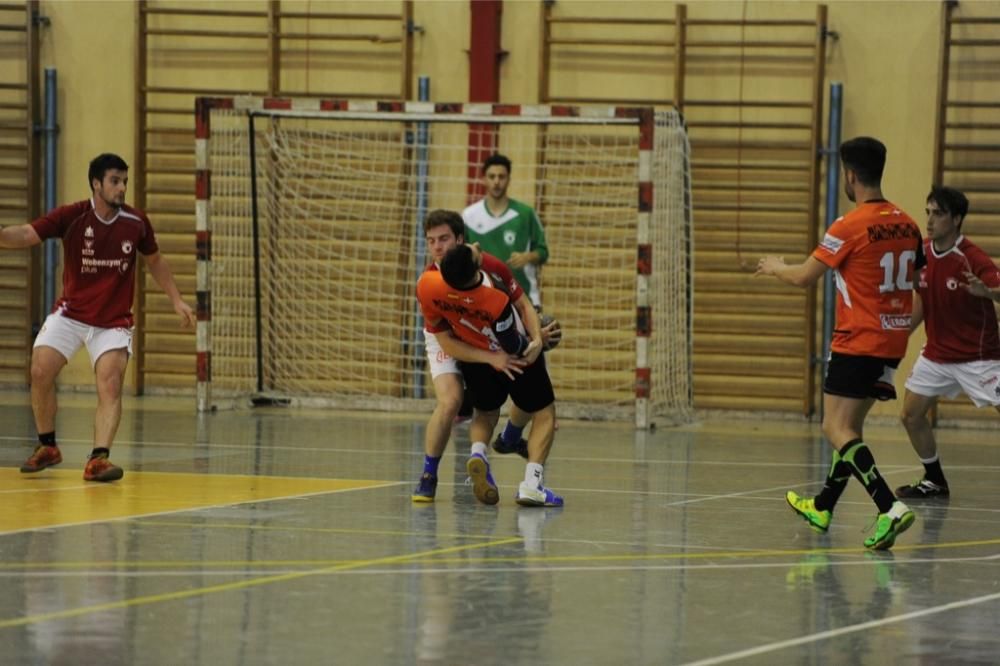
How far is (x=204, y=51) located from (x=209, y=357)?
12.0ft

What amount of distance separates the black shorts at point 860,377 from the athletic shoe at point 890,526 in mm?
602

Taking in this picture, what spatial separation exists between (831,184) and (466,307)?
8068 mm

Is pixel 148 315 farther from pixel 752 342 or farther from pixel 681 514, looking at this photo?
pixel 681 514

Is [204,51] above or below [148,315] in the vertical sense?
above

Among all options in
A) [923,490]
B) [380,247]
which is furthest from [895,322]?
[380,247]

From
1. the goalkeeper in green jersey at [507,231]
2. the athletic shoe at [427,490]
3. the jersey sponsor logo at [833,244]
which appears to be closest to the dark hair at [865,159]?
the jersey sponsor logo at [833,244]

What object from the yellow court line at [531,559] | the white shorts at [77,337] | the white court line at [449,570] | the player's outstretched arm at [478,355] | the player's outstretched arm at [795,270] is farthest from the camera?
the white shorts at [77,337]

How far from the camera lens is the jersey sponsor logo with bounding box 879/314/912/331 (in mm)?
7812

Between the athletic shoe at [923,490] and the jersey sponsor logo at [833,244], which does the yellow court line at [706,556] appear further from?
the athletic shoe at [923,490]

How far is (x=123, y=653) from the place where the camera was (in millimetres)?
5008

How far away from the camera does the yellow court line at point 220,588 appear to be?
18.1 feet

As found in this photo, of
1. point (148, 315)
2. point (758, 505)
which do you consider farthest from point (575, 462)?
point (148, 315)

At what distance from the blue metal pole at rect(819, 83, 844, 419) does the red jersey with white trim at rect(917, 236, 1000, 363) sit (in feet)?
18.9

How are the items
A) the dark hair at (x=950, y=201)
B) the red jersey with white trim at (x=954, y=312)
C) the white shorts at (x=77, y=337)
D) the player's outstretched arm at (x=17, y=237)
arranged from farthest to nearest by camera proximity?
1. the white shorts at (x=77, y=337)
2. the red jersey with white trim at (x=954, y=312)
3. the player's outstretched arm at (x=17, y=237)
4. the dark hair at (x=950, y=201)
